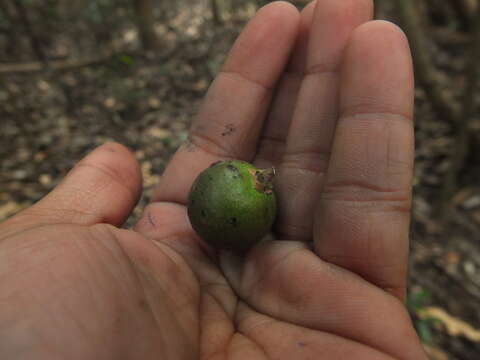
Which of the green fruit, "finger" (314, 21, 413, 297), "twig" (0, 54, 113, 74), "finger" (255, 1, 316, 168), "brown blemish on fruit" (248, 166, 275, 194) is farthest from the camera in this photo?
"twig" (0, 54, 113, 74)

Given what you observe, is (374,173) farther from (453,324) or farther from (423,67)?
(423,67)

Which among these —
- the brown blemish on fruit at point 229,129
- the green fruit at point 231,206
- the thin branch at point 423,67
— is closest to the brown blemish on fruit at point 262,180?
the green fruit at point 231,206

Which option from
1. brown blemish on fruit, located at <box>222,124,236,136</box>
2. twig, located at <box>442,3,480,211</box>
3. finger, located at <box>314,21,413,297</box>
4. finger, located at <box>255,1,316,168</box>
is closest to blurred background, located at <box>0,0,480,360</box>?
twig, located at <box>442,3,480,211</box>

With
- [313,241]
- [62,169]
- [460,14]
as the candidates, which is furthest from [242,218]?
[460,14]

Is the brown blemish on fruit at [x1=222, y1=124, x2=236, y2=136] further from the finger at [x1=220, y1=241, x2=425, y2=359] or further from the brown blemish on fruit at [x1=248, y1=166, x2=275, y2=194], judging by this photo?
the finger at [x1=220, y1=241, x2=425, y2=359]

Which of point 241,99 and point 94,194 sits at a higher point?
point 241,99

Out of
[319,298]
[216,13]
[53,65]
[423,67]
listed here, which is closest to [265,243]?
[319,298]

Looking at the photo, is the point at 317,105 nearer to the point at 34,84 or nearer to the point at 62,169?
the point at 62,169
